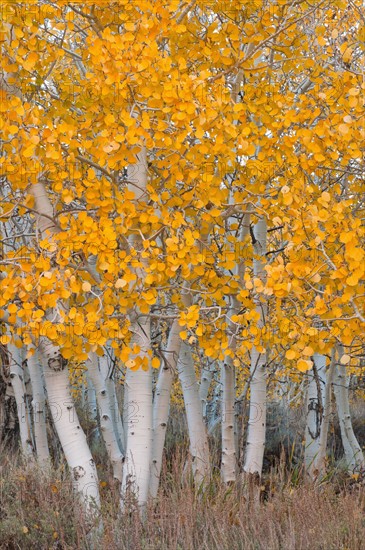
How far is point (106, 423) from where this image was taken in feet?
19.3

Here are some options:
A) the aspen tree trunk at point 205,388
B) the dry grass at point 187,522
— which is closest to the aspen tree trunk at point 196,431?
the dry grass at point 187,522

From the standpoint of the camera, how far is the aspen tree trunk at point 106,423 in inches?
226

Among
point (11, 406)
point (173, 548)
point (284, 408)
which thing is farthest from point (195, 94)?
point (284, 408)

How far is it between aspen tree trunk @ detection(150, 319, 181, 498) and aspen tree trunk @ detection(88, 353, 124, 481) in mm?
369

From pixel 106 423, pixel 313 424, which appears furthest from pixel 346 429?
pixel 106 423

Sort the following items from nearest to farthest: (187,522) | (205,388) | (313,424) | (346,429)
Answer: (187,522), (313,424), (346,429), (205,388)

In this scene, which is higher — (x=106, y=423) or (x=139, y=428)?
(x=106, y=423)

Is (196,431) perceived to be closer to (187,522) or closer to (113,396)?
(113,396)

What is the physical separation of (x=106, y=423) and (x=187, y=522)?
186 cm

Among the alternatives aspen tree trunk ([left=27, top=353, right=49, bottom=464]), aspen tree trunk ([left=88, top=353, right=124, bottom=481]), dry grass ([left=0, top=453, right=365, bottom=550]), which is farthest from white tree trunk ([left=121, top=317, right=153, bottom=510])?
aspen tree trunk ([left=27, top=353, right=49, bottom=464])

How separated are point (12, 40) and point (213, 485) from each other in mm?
3467

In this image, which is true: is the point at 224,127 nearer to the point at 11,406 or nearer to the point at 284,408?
the point at 11,406

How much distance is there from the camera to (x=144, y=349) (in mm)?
4914

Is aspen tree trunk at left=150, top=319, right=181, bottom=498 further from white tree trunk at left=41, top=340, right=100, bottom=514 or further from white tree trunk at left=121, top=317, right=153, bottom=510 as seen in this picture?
white tree trunk at left=41, top=340, right=100, bottom=514
